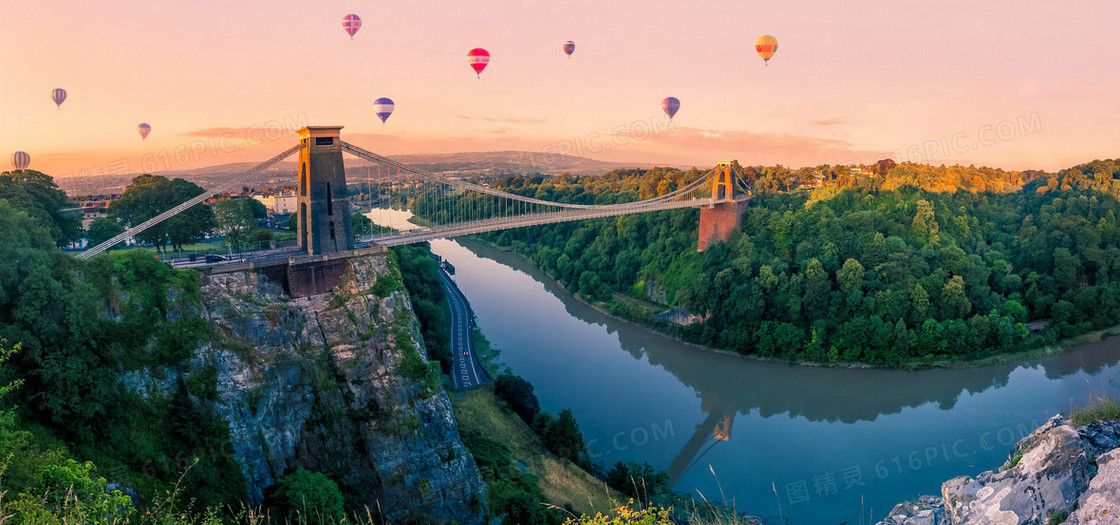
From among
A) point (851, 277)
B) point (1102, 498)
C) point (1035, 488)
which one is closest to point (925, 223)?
point (851, 277)

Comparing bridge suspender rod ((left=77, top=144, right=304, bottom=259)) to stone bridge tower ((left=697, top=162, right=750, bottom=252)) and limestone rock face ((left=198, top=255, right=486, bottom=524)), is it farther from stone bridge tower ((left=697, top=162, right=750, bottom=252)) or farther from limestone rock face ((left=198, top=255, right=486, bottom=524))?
stone bridge tower ((left=697, top=162, right=750, bottom=252))

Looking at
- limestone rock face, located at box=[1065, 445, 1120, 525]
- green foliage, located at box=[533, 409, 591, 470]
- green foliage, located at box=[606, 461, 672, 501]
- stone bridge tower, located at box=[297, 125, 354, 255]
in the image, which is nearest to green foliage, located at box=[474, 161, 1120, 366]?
green foliage, located at box=[533, 409, 591, 470]

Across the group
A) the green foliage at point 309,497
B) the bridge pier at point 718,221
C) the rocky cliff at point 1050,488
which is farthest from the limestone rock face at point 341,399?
the bridge pier at point 718,221

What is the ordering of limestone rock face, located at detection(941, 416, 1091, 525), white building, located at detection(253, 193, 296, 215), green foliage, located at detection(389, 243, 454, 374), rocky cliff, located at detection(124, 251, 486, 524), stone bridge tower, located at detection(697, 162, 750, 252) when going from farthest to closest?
white building, located at detection(253, 193, 296, 215) < stone bridge tower, located at detection(697, 162, 750, 252) < green foliage, located at detection(389, 243, 454, 374) < rocky cliff, located at detection(124, 251, 486, 524) < limestone rock face, located at detection(941, 416, 1091, 525)

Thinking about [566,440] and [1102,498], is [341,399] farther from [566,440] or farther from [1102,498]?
[1102,498]

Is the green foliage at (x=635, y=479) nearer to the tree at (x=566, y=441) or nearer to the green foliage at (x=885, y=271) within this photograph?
the tree at (x=566, y=441)

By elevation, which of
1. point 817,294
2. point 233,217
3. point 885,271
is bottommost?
point 817,294
